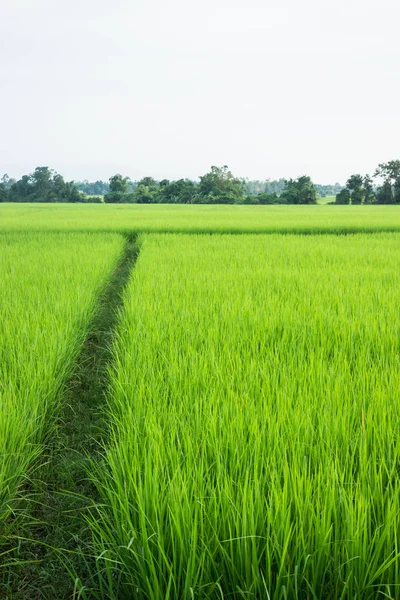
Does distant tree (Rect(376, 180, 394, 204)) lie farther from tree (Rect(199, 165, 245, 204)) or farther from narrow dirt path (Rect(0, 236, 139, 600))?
narrow dirt path (Rect(0, 236, 139, 600))

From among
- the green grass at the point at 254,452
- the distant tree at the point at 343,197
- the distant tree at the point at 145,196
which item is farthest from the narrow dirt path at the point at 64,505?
the distant tree at the point at 343,197

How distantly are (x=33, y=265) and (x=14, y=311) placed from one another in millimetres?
2292

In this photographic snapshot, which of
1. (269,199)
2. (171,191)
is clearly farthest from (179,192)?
(269,199)

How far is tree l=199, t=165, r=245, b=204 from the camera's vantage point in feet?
131

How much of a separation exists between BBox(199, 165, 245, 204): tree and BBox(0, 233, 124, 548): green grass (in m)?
34.2

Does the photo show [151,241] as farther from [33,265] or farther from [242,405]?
[242,405]

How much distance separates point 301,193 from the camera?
1570 inches

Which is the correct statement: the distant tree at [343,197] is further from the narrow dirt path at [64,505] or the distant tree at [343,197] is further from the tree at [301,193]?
the narrow dirt path at [64,505]

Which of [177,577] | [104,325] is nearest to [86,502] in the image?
[177,577]

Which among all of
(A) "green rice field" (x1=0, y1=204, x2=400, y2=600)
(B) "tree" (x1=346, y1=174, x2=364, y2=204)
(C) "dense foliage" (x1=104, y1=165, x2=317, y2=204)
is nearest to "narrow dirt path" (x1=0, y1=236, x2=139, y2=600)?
(A) "green rice field" (x1=0, y1=204, x2=400, y2=600)

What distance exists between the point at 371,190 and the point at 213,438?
44001 mm

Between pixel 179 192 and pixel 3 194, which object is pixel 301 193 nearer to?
pixel 179 192

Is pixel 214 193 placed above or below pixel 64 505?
above

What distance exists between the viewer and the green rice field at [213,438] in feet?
3.45
